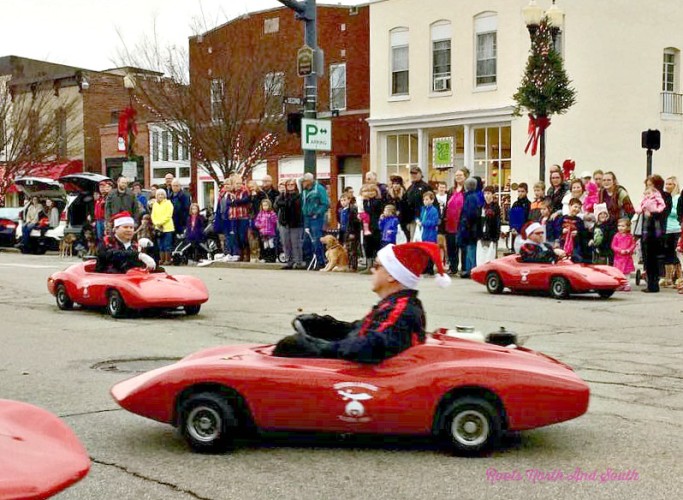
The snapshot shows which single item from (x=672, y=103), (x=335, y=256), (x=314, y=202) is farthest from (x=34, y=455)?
(x=672, y=103)

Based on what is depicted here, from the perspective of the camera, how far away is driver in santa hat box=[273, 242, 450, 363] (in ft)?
18.9

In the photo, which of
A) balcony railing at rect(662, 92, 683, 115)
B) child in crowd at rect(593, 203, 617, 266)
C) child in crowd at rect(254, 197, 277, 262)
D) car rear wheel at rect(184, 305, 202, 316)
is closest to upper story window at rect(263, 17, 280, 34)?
balcony railing at rect(662, 92, 683, 115)

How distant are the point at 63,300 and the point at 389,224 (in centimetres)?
724

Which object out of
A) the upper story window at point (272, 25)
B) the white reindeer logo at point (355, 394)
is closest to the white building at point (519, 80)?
the upper story window at point (272, 25)

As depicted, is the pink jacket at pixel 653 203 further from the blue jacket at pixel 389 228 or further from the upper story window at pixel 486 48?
the upper story window at pixel 486 48

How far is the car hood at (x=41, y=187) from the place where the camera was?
1383 inches

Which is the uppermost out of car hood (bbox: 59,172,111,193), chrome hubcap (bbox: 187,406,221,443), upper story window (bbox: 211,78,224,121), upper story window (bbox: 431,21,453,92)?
upper story window (bbox: 431,21,453,92)

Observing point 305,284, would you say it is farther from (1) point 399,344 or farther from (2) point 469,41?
(2) point 469,41

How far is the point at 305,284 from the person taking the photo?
1670 centimetres

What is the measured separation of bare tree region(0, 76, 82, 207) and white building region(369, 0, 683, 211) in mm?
19865

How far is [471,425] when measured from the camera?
225 inches

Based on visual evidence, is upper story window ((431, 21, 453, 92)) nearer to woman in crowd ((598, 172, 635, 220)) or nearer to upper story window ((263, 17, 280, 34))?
upper story window ((263, 17, 280, 34))

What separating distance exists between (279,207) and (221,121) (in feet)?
44.4

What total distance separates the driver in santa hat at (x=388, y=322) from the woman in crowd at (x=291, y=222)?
14266 mm
